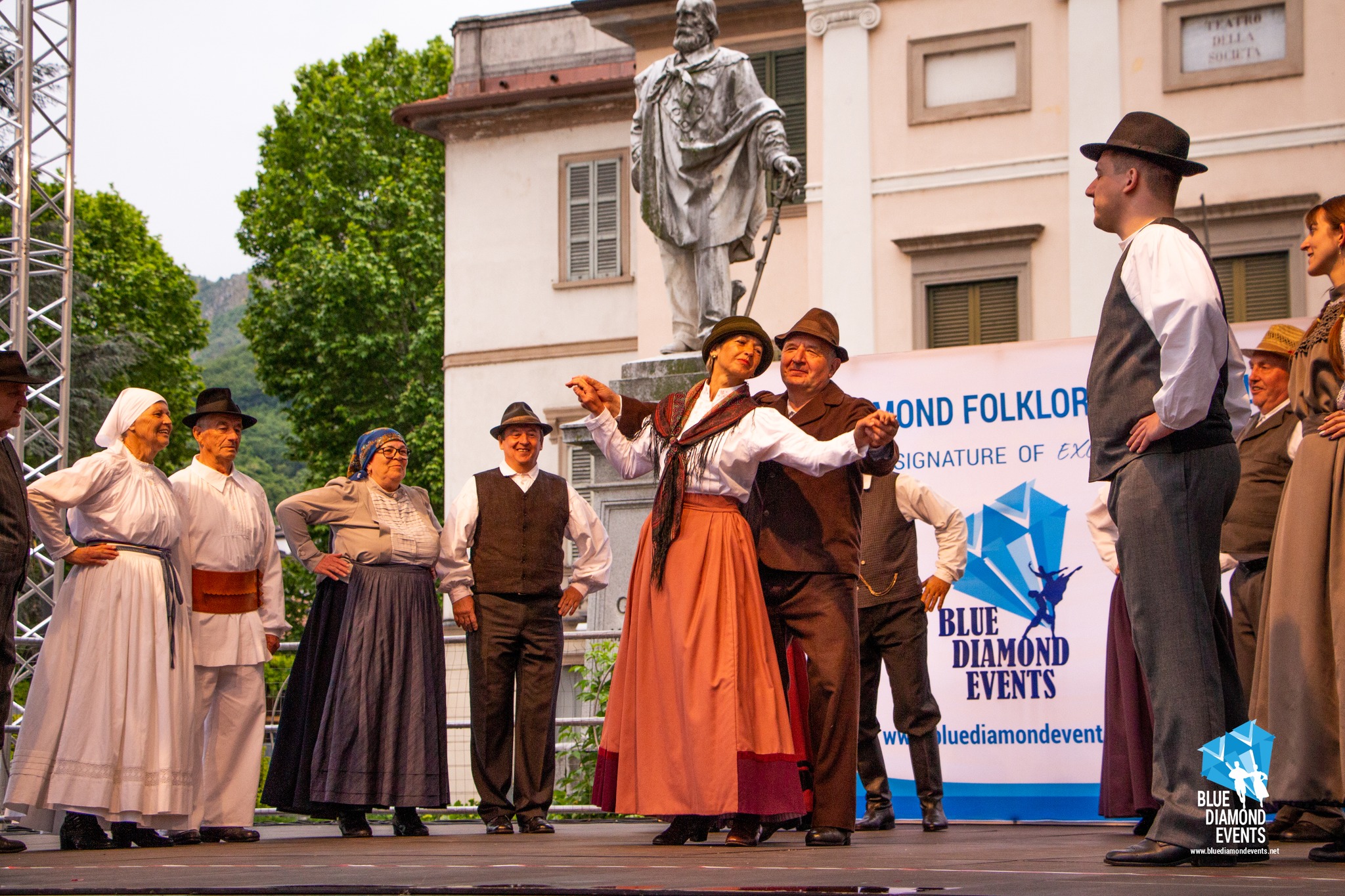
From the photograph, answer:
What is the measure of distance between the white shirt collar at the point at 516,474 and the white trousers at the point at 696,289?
1937mm

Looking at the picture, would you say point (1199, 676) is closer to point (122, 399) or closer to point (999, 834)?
point (999, 834)

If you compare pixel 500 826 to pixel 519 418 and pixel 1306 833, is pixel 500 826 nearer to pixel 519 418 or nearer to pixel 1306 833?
pixel 519 418

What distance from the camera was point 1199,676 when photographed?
14.5ft

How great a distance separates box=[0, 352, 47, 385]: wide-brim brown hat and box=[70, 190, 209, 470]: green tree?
2478 centimetres

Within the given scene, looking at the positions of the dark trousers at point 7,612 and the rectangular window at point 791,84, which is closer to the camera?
the dark trousers at point 7,612

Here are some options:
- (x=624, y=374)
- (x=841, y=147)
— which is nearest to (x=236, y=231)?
(x=841, y=147)

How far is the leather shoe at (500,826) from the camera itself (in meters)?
7.50

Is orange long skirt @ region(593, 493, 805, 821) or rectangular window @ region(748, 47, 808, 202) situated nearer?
orange long skirt @ region(593, 493, 805, 821)

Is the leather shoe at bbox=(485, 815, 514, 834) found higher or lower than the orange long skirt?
lower

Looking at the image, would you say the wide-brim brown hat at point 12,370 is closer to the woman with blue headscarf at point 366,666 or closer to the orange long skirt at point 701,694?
the woman with blue headscarf at point 366,666

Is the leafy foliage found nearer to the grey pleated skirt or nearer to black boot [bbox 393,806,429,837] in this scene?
the grey pleated skirt

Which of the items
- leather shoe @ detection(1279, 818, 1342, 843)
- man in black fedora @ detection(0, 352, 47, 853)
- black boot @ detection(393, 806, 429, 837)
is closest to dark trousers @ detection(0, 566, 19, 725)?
man in black fedora @ detection(0, 352, 47, 853)

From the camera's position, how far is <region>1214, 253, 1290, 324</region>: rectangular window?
1970 centimetres

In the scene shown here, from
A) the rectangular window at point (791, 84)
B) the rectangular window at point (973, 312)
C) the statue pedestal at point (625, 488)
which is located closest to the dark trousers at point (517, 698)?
the statue pedestal at point (625, 488)
